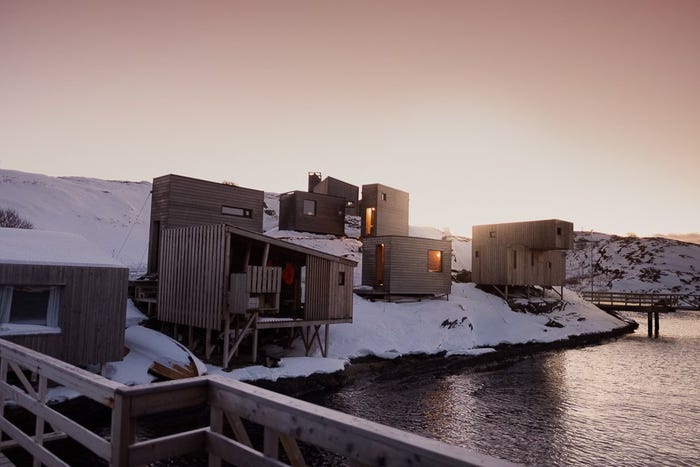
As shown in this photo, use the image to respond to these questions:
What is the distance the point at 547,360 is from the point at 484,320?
23.3 ft

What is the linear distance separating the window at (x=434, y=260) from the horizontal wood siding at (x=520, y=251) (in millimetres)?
7463

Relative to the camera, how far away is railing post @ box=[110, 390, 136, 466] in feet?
10.9

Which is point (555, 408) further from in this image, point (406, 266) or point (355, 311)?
point (406, 266)

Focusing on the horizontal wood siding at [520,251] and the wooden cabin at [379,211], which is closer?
the horizontal wood siding at [520,251]

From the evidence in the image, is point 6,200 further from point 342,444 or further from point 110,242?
point 342,444

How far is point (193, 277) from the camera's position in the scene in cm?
2200

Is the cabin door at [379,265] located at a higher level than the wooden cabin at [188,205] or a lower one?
lower

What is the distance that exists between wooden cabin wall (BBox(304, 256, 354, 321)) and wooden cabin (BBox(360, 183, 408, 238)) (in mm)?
Result: 20195

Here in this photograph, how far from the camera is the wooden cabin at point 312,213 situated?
4481 cm

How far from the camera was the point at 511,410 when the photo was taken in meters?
18.7

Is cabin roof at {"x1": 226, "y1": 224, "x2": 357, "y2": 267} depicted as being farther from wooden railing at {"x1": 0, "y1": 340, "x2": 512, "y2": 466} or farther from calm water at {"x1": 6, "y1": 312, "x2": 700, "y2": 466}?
wooden railing at {"x1": 0, "y1": 340, "x2": 512, "y2": 466}

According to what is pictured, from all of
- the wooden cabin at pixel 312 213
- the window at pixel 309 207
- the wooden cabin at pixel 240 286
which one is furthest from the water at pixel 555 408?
the window at pixel 309 207

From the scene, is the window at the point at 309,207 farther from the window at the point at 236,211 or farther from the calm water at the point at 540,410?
the calm water at the point at 540,410

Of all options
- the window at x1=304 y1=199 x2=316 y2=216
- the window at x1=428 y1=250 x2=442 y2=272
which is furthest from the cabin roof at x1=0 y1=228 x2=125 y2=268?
the window at x1=304 y1=199 x2=316 y2=216
